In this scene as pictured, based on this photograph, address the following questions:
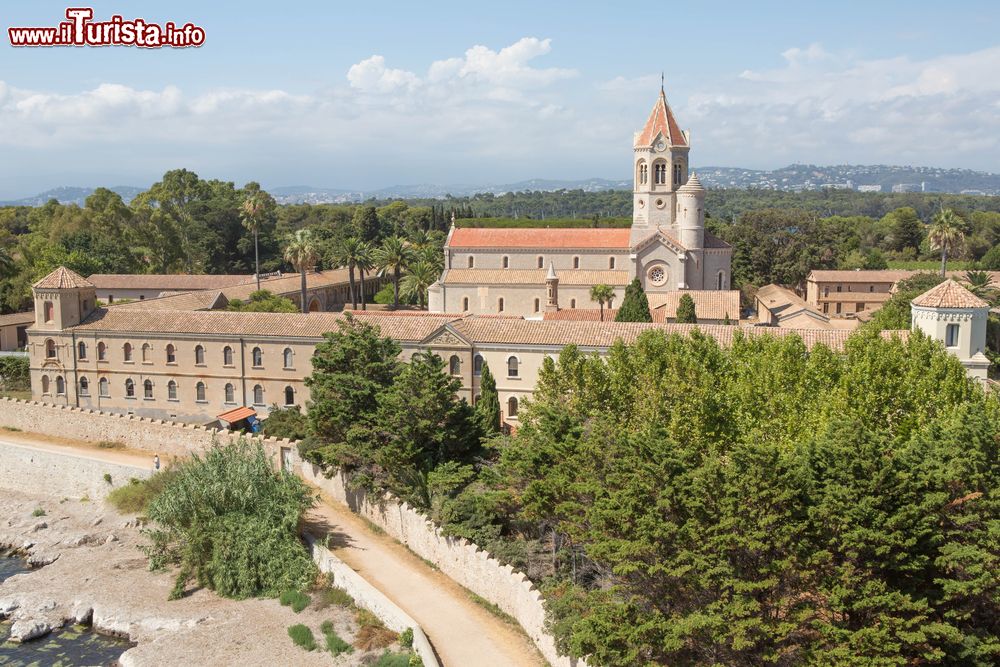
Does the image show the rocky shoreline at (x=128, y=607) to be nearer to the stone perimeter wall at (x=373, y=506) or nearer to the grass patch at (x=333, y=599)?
the grass patch at (x=333, y=599)

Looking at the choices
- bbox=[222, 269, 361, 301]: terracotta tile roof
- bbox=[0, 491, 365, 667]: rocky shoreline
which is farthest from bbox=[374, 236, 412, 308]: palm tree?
bbox=[0, 491, 365, 667]: rocky shoreline

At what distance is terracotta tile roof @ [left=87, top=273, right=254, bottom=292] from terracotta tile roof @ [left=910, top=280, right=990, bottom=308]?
55.1 meters

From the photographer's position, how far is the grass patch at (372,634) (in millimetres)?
26344

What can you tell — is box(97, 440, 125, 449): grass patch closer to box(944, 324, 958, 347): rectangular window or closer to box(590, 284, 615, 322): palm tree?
box(590, 284, 615, 322): palm tree

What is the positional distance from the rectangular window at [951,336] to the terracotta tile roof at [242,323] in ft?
74.6

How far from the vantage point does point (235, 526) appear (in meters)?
31.3

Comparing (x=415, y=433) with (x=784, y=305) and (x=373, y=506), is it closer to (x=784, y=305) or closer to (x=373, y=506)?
(x=373, y=506)

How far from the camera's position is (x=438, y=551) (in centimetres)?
3048

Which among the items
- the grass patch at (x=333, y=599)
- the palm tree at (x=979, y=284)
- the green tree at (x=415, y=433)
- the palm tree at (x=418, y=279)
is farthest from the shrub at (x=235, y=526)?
the palm tree at (x=979, y=284)

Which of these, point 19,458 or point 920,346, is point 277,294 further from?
point 920,346

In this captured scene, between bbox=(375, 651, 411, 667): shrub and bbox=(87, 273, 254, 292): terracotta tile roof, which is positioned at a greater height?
bbox=(87, 273, 254, 292): terracotta tile roof

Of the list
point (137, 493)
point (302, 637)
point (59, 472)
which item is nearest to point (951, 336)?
point (302, 637)

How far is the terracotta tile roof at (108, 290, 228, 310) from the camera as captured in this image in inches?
2104

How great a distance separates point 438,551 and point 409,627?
182 inches
